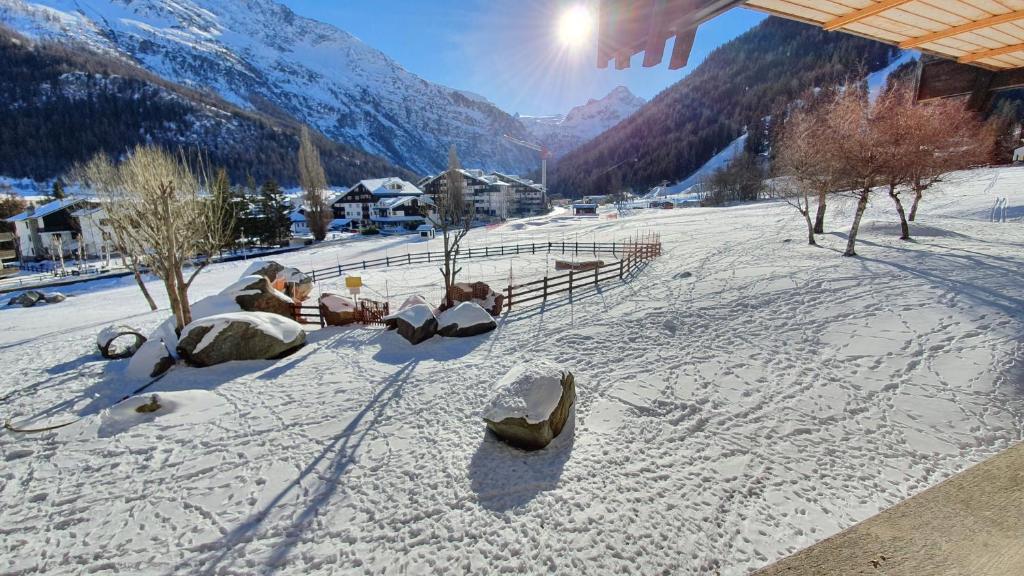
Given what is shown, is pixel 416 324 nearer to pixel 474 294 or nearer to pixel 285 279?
pixel 474 294

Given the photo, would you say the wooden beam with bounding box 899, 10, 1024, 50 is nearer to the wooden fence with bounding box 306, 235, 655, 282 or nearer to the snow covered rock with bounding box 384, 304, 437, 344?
the snow covered rock with bounding box 384, 304, 437, 344

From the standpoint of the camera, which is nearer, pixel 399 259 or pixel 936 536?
pixel 936 536

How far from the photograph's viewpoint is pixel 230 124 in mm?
115688

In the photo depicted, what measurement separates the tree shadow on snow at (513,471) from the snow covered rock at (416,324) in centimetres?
555

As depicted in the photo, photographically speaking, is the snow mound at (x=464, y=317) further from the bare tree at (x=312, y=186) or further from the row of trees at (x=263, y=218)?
the bare tree at (x=312, y=186)

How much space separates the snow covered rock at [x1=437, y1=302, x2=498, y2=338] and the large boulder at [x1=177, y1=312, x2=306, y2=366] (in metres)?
4.64

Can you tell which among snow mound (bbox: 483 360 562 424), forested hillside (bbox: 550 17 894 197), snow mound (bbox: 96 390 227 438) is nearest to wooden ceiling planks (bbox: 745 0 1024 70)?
snow mound (bbox: 483 360 562 424)

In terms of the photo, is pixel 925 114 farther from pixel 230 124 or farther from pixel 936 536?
pixel 230 124

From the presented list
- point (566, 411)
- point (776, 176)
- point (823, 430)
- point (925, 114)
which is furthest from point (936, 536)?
point (776, 176)

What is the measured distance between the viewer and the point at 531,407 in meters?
6.60

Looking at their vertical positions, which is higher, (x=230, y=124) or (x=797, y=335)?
(x=230, y=124)

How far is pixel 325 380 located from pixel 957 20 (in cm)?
1121

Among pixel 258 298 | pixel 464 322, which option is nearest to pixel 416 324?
pixel 464 322

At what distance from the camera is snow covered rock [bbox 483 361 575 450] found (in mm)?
6523
